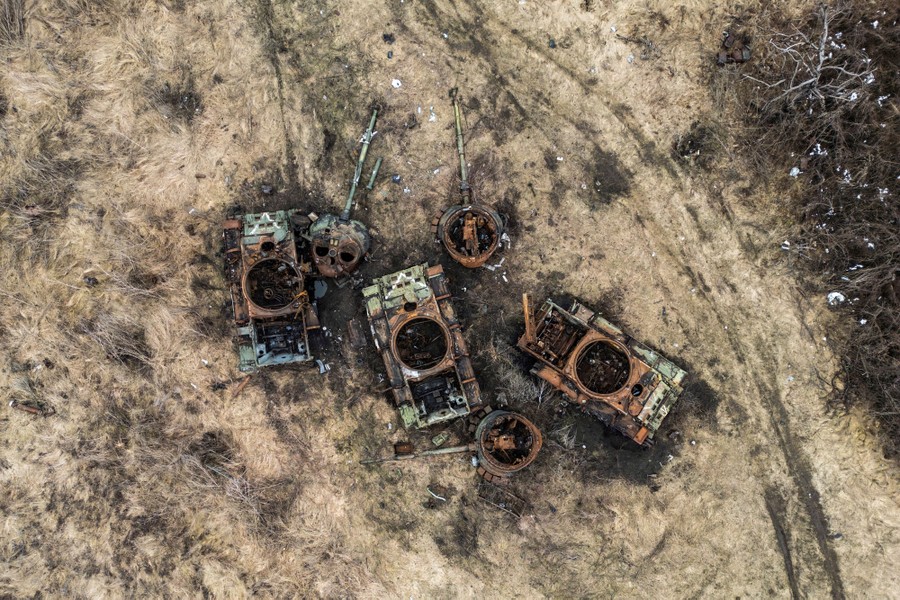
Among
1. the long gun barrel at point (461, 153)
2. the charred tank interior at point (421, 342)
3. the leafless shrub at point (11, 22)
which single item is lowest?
the charred tank interior at point (421, 342)

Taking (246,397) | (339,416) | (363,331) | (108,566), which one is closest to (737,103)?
(363,331)

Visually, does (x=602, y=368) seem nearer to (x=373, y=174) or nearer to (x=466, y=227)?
(x=466, y=227)

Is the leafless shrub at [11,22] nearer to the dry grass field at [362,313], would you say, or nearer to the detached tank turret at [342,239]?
the dry grass field at [362,313]

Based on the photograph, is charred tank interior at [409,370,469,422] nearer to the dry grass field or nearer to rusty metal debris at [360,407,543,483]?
rusty metal debris at [360,407,543,483]

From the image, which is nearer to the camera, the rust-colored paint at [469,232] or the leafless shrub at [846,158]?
the leafless shrub at [846,158]

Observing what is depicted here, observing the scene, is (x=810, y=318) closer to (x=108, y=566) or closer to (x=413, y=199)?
(x=413, y=199)

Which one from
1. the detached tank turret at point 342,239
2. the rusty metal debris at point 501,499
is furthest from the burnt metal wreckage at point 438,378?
the detached tank turret at point 342,239

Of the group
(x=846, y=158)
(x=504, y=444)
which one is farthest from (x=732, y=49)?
(x=504, y=444)
